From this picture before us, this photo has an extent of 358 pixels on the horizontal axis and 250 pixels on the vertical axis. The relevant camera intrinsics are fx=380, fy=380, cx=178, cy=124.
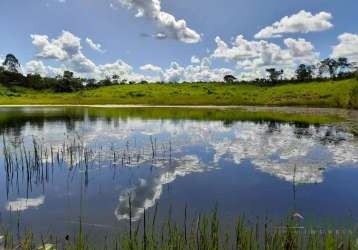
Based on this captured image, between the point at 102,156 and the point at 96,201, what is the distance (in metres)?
6.93

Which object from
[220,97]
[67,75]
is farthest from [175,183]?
[67,75]

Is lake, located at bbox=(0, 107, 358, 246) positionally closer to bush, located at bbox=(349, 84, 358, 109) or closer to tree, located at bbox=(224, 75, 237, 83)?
bush, located at bbox=(349, 84, 358, 109)

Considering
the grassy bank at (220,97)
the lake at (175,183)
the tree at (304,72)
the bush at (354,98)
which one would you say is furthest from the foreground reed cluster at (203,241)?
the tree at (304,72)

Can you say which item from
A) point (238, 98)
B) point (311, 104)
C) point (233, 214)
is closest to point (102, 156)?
point (233, 214)

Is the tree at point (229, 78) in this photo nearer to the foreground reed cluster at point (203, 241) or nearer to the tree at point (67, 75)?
the tree at point (67, 75)

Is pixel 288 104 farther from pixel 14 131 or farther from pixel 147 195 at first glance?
pixel 147 195

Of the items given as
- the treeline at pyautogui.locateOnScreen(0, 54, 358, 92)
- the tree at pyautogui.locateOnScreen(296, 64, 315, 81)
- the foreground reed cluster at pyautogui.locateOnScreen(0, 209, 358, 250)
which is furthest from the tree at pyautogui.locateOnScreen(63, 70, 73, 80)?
the foreground reed cluster at pyautogui.locateOnScreen(0, 209, 358, 250)

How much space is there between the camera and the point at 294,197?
38.0 ft

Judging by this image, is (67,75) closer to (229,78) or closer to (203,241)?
(229,78)

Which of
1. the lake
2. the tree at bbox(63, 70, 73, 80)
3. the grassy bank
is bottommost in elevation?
the lake

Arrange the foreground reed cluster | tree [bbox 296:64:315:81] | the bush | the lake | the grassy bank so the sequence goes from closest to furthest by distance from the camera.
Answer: the foreground reed cluster, the lake, the bush, the grassy bank, tree [bbox 296:64:315:81]

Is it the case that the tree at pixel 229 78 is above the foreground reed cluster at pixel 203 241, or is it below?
above

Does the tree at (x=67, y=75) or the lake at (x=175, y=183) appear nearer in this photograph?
the lake at (x=175, y=183)

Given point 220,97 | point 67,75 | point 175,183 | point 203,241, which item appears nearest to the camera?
point 203,241
